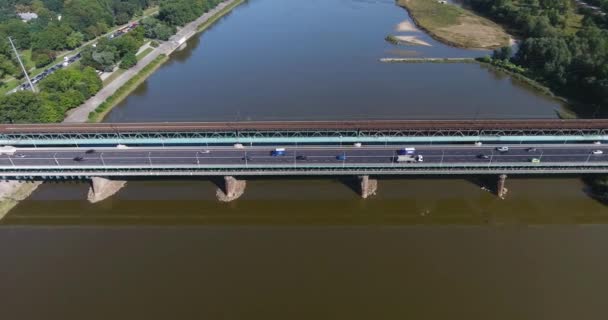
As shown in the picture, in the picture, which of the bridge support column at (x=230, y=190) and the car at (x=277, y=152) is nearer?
the bridge support column at (x=230, y=190)

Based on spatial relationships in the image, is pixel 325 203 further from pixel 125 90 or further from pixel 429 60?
pixel 429 60

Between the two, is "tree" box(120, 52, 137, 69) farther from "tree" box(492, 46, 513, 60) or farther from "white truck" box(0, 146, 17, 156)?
"tree" box(492, 46, 513, 60)

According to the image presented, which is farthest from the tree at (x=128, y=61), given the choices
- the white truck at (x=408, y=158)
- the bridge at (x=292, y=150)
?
the white truck at (x=408, y=158)

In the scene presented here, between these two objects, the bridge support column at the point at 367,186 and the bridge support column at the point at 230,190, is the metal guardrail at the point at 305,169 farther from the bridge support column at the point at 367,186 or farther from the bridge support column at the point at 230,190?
the bridge support column at the point at 367,186

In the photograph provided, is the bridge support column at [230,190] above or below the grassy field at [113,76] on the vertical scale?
below

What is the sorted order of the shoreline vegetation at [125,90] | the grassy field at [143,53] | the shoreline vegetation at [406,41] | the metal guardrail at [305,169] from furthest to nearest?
the shoreline vegetation at [406,41] → the grassy field at [143,53] → the shoreline vegetation at [125,90] → the metal guardrail at [305,169]

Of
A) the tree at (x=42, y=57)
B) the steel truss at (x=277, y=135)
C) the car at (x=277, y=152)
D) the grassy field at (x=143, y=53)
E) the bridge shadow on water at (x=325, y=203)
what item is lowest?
the bridge shadow on water at (x=325, y=203)
